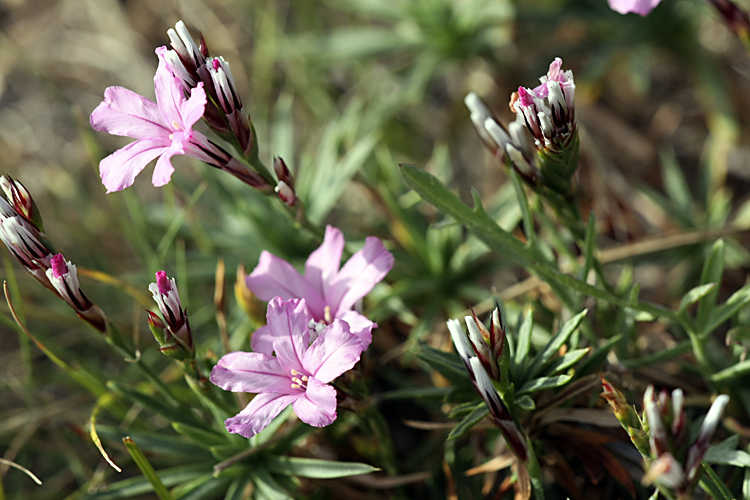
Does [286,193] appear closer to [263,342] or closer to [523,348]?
[263,342]

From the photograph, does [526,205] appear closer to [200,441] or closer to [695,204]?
[200,441]

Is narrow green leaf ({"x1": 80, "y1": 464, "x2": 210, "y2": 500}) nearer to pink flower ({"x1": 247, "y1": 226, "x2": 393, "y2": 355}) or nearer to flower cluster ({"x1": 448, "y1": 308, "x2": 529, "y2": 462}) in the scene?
pink flower ({"x1": 247, "y1": 226, "x2": 393, "y2": 355})

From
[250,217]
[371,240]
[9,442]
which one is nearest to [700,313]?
[371,240]

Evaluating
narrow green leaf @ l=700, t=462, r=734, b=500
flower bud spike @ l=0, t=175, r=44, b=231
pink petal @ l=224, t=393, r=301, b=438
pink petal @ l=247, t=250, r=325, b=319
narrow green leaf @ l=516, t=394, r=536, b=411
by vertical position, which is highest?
flower bud spike @ l=0, t=175, r=44, b=231

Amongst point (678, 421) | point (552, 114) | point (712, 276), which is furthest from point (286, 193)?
point (712, 276)

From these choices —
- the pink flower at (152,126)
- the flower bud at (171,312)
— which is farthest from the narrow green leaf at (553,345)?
the pink flower at (152,126)

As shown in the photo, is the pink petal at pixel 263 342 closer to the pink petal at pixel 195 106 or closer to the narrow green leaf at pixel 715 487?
the pink petal at pixel 195 106

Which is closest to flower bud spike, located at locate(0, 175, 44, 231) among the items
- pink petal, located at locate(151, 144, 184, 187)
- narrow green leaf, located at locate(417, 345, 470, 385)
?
pink petal, located at locate(151, 144, 184, 187)
